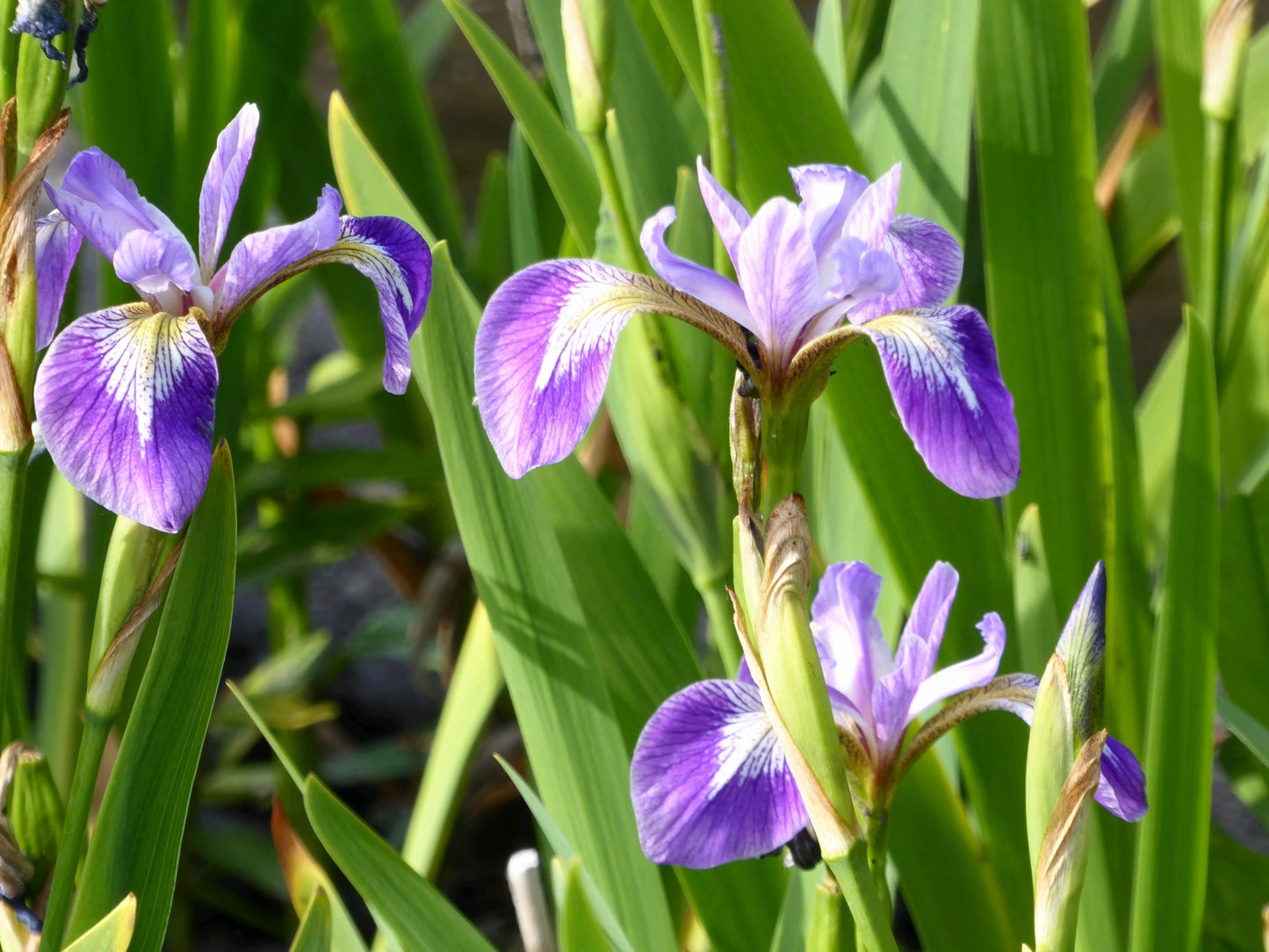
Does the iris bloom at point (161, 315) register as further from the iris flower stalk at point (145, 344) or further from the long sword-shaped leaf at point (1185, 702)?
the long sword-shaped leaf at point (1185, 702)

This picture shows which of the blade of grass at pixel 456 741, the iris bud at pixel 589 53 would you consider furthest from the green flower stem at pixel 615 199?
the blade of grass at pixel 456 741

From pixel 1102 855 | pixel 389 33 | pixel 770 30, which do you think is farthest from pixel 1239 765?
pixel 389 33

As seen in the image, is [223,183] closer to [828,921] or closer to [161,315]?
[161,315]

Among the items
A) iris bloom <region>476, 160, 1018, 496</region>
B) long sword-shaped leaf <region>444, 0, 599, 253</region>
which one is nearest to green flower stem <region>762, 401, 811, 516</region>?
iris bloom <region>476, 160, 1018, 496</region>

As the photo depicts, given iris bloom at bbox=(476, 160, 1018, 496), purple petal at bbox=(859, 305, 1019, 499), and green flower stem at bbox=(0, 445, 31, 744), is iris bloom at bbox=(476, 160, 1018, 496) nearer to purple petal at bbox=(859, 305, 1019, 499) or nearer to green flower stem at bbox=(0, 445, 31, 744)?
purple petal at bbox=(859, 305, 1019, 499)

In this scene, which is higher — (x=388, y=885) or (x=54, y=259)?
(x=54, y=259)

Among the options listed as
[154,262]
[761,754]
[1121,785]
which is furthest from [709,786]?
[154,262]
